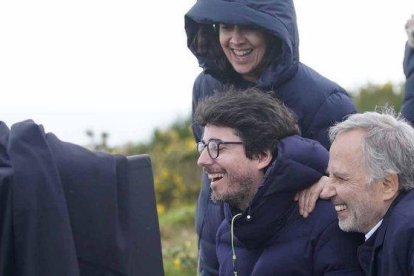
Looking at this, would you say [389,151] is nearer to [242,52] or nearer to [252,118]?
[252,118]

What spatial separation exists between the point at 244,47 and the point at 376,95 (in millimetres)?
8278

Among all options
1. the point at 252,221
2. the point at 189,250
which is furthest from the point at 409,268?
the point at 189,250

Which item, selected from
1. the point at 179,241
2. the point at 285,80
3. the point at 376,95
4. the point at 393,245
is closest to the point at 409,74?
the point at 285,80

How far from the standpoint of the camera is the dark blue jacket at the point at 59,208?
2383 millimetres

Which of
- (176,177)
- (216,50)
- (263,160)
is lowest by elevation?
(176,177)

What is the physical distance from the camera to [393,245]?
2.91 m

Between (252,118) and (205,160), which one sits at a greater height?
(252,118)

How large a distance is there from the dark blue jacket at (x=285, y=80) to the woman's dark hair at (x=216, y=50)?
0.17 ft

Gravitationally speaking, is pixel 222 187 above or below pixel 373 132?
below

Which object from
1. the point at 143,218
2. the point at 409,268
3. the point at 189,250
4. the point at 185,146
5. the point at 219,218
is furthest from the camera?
the point at 185,146

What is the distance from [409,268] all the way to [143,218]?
2.70 ft

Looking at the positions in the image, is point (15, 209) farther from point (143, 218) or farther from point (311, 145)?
point (311, 145)

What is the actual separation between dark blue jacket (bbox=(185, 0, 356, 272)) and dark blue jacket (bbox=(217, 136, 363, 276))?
490 millimetres

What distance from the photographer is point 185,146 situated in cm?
1054
